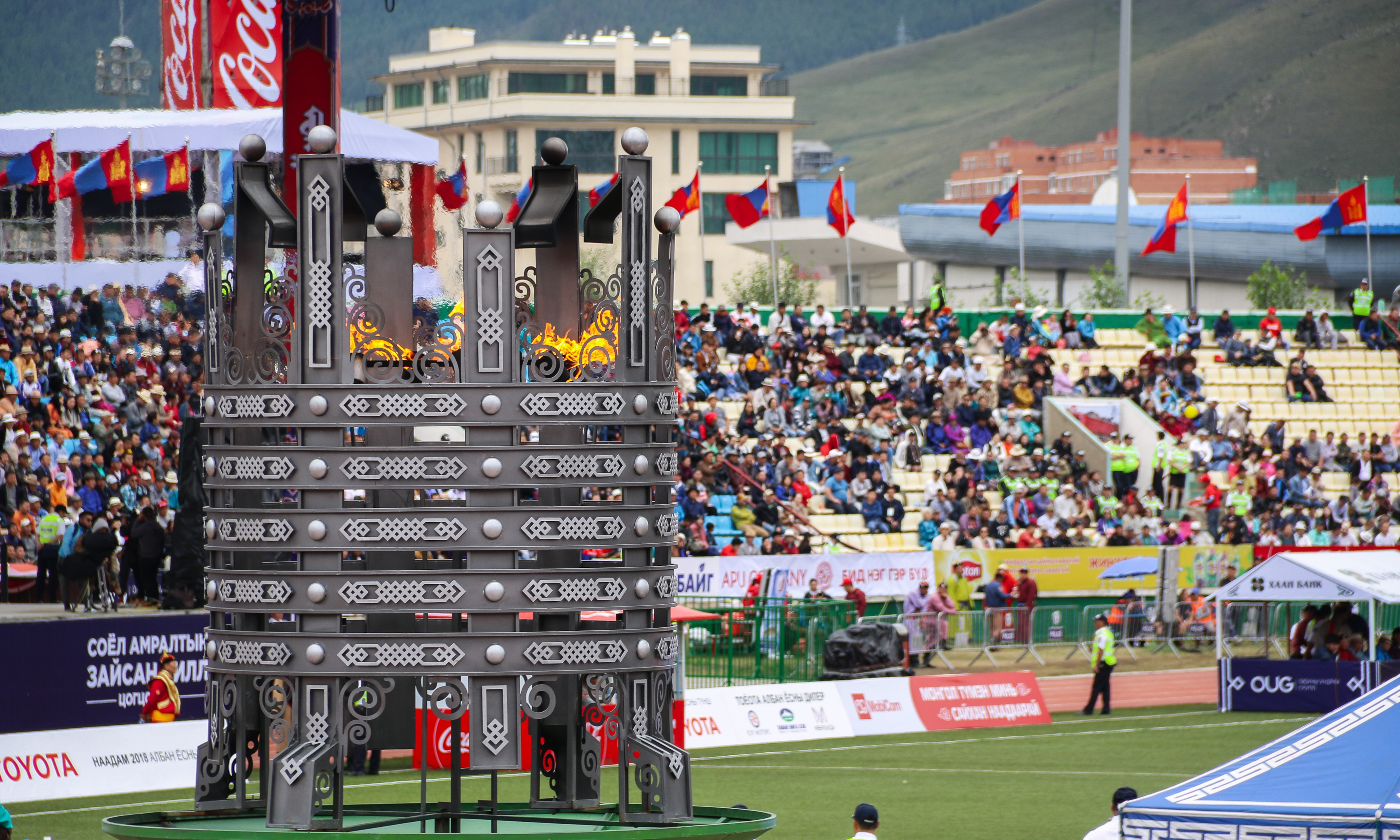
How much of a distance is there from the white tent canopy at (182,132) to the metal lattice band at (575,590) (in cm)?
3366

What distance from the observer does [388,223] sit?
7426 mm

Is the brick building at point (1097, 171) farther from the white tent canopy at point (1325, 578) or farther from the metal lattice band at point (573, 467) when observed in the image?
the metal lattice band at point (573, 467)

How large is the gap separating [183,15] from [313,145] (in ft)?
134

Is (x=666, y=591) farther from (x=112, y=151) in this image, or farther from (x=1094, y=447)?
(x=1094, y=447)

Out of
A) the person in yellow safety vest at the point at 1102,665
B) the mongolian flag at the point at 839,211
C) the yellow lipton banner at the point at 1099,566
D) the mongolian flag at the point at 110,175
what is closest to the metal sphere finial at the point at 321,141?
the person in yellow safety vest at the point at 1102,665

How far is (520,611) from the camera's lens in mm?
7195

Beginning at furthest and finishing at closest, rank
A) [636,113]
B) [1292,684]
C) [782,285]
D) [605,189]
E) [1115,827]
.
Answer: [636,113], [782,285], [1292,684], [1115,827], [605,189]

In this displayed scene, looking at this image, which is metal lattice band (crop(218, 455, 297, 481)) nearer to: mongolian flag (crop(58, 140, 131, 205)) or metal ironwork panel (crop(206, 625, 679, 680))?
metal ironwork panel (crop(206, 625, 679, 680))

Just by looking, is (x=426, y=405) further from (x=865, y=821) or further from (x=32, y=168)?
(x=32, y=168)

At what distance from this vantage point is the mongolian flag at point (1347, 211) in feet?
161

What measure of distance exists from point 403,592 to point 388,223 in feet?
4.67

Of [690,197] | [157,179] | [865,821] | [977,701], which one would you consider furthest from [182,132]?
[865,821]

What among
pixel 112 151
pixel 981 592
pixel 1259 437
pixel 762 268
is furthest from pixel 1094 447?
pixel 762 268

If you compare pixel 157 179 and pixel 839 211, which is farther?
pixel 839 211
